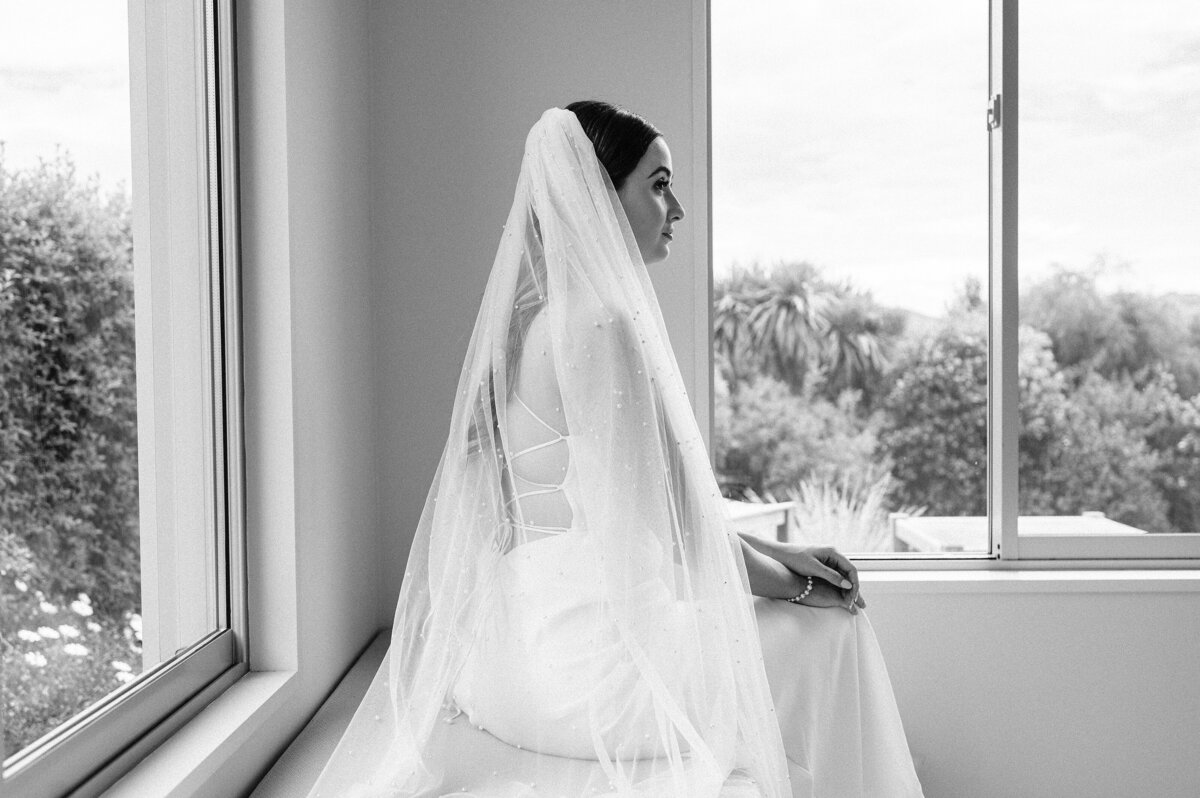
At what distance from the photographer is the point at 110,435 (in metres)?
1.42

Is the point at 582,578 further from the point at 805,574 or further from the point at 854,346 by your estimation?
the point at 854,346

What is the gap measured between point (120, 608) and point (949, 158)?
2.38 m

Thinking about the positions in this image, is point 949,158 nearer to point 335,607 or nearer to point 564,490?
point 564,490

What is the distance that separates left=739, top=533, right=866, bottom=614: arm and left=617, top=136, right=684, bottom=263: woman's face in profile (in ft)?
2.07

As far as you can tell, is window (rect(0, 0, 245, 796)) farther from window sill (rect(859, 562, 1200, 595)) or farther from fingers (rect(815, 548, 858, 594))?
window sill (rect(859, 562, 1200, 595))

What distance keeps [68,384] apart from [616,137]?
103 cm

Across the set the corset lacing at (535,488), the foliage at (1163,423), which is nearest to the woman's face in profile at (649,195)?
the corset lacing at (535,488)

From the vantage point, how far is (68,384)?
51.8 inches

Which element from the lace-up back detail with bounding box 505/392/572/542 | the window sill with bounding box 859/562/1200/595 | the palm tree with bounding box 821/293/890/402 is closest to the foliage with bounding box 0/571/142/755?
the lace-up back detail with bounding box 505/392/572/542

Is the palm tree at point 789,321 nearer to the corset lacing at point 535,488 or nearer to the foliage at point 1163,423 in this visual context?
the foliage at point 1163,423

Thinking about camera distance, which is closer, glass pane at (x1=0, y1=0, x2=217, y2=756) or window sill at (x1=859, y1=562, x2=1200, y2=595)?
glass pane at (x1=0, y1=0, x2=217, y2=756)

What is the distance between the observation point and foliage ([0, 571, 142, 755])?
117cm

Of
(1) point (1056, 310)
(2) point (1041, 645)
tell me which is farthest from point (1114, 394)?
(2) point (1041, 645)

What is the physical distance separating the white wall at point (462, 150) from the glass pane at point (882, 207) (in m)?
0.29
